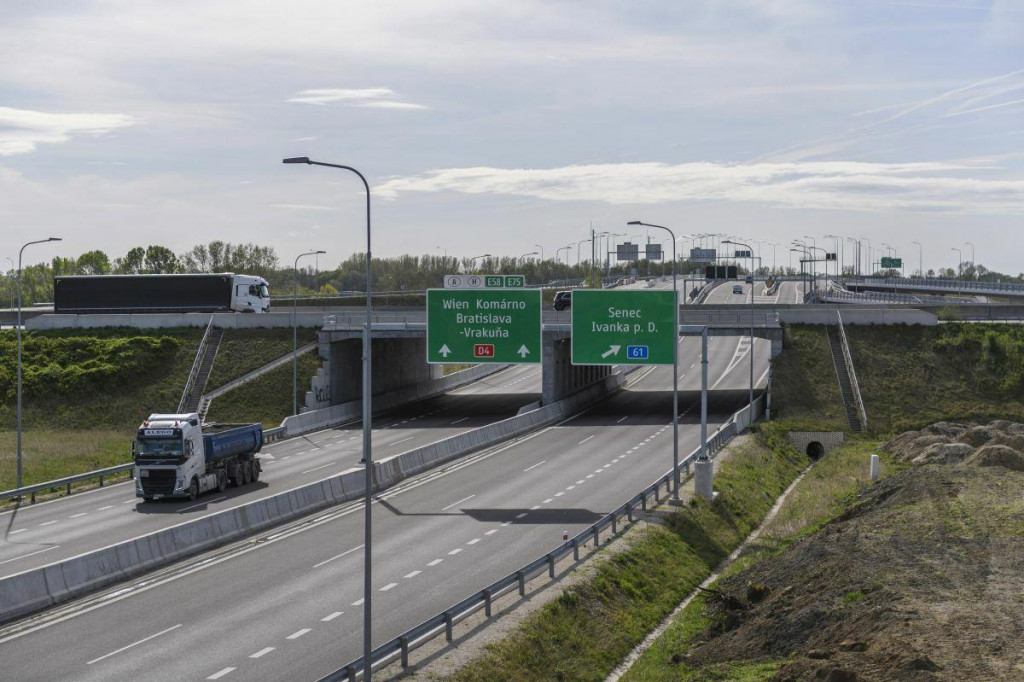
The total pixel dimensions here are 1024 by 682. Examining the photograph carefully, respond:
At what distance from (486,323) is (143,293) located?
3994 centimetres

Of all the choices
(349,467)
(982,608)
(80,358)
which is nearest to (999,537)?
(982,608)

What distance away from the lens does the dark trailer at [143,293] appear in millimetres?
84188

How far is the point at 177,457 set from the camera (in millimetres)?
42688

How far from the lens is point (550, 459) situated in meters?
55.5

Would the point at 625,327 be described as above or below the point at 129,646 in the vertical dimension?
above

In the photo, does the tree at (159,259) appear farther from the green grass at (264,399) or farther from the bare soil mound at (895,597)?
the bare soil mound at (895,597)

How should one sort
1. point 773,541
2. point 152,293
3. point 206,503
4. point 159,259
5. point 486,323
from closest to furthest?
point 773,541 → point 206,503 → point 486,323 → point 152,293 → point 159,259

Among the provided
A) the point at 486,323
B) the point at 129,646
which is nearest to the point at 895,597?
the point at 129,646

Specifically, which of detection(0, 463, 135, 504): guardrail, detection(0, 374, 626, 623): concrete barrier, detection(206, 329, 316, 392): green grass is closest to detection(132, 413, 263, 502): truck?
detection(0, 463, 135, 504): guardrail

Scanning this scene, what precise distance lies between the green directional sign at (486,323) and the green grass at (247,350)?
82.5 feet

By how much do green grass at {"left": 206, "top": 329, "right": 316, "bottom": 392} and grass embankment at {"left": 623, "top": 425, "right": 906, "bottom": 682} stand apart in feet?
112

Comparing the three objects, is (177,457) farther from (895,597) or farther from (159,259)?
(159,259)

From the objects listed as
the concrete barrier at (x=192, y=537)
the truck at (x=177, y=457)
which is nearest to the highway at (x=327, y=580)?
the concrete barrier at (x=192, y=537)

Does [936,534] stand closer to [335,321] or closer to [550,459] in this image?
[550,459]
